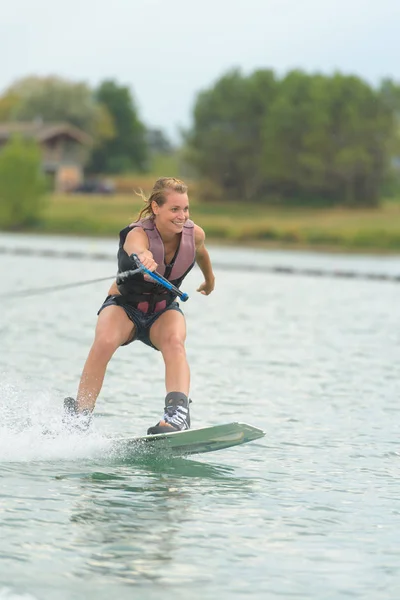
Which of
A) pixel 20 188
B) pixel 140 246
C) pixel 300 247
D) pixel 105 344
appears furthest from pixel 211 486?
pixel 20 188

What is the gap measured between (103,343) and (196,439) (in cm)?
85

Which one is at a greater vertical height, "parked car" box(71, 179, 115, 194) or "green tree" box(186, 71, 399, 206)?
"green tree" box(186, 71, 399, 206)

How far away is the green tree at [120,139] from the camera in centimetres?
13950

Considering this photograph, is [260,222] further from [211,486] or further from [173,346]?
[211,486]

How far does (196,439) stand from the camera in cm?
916

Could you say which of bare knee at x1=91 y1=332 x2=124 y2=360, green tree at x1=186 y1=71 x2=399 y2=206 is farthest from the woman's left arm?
green tree at x1=186 y1=71 x2=399 y2=206

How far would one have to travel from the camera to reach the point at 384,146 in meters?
93.7

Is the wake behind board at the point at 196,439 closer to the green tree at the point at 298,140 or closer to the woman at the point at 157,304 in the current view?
the woman at the point at 157,304

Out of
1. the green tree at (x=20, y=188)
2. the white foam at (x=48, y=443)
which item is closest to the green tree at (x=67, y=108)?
the green tree at (x=20, y=188)

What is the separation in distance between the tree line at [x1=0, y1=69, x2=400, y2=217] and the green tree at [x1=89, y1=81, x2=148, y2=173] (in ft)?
116

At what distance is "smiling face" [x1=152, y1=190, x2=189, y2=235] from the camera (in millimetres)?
8891

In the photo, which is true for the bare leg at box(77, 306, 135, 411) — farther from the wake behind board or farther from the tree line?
the tree line

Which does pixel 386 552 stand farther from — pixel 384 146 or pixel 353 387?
pixel 384 146

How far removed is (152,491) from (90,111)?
134669 millimetres
